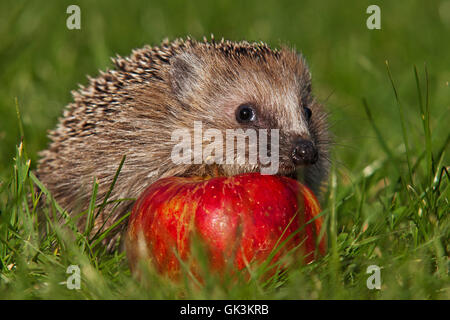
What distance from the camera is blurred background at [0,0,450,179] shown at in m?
6.34

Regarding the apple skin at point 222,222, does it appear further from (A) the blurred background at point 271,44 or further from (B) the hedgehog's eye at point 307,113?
(A) the blurred background at point 271,44


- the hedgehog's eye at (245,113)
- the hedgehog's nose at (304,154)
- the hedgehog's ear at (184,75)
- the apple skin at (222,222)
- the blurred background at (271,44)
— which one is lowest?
the apple skin at (222,222)

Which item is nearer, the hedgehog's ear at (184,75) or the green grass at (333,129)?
the green grass at (333,129)

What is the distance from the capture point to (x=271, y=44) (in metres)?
5.84

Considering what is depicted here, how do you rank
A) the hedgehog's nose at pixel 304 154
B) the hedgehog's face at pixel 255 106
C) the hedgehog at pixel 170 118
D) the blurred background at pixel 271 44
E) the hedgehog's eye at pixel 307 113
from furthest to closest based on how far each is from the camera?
1. the blurred background at pixel 271 44
2. the hedgehog's eye at pixel 307 113
3. the hedgehog at pixel 170 118
4. the hedgehog's face at pixel 255 106
5. the hedgehog's nose at pixel 304 154

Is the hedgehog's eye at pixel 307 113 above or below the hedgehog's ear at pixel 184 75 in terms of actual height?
below

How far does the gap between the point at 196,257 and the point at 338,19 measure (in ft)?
27.8

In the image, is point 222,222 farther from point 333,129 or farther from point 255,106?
point 333,129

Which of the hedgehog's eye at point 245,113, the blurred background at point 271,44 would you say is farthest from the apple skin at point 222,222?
the blurred background at point 271,44

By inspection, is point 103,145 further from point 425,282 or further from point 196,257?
point 425,282

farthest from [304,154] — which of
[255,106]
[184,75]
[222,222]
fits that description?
[184,75]

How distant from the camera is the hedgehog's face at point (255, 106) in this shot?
3.97 metres

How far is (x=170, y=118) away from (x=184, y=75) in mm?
361

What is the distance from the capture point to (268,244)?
3.10m
